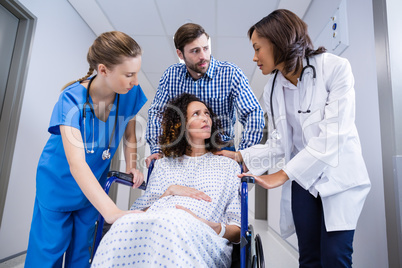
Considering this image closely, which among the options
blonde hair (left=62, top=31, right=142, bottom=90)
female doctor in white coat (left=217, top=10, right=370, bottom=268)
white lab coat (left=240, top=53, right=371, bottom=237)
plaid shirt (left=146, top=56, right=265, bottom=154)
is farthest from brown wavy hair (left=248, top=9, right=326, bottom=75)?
blonde hair (left=62, top=31, right=142, bottom=90)

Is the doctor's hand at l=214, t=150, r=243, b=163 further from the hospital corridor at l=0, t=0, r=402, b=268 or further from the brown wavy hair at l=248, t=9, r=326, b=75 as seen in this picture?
the brown wavy hair at l=248, t=9, r=326, b=75

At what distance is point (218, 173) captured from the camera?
1.29m

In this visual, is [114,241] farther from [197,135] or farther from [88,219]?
[197,135]

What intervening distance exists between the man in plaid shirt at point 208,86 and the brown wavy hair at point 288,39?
41cm

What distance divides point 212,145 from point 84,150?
0.72 metres

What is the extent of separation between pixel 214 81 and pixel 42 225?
46.6 inches

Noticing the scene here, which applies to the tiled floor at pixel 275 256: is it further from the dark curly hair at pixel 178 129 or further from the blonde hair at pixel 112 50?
the blonde hair at pixel 112 50

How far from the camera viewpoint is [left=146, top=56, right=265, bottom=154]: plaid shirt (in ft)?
5.01

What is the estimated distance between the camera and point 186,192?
1.15 m

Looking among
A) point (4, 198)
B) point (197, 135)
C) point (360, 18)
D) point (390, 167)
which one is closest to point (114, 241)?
point (197, 135)

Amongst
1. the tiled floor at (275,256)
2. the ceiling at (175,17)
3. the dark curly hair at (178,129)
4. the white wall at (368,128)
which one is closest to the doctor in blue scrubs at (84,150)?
the dark curly hair at (178,129)

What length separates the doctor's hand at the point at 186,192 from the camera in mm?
1139

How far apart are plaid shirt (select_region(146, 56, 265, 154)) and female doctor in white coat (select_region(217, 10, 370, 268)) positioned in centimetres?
18

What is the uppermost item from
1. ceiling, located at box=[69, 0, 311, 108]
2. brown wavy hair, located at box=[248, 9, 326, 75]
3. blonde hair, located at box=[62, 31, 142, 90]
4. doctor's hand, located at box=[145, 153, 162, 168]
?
ceiling, located at box=[69, 0, 311, 108]
